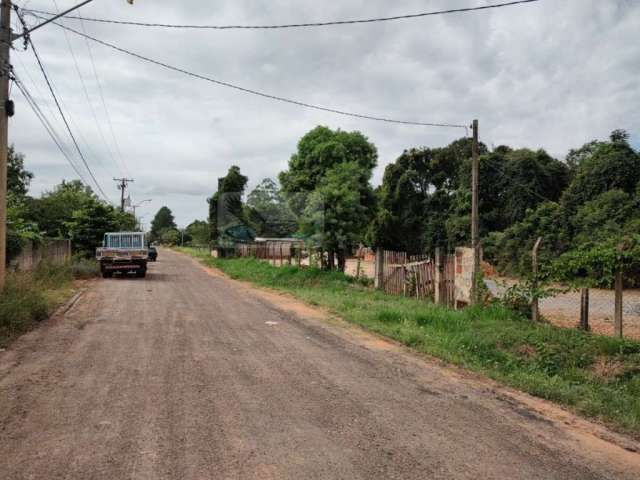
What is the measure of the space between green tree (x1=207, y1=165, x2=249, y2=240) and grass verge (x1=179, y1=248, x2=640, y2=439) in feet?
116

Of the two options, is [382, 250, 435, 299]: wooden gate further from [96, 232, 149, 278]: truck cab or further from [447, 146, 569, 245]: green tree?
[447, 146, 569, 245]: green tree

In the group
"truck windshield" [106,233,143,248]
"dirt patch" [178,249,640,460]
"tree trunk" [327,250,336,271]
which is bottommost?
"dirt patch" [178,249,640,460]

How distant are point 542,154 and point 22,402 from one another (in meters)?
40.9

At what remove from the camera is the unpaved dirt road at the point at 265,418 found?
408 centimetres

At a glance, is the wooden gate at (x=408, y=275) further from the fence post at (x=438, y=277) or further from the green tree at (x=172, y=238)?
the green tree at (x=172, y=238)

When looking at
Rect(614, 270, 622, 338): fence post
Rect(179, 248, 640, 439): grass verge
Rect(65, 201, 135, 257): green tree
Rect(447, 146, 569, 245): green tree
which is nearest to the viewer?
Rect(179, 248, 640, 439): grass verge

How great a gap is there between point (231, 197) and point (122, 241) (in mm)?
22083

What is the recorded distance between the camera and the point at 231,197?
48.7 m

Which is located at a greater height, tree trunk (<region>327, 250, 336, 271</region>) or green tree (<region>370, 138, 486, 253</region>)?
green tree (<region>370, 138, 486, 253</region>)

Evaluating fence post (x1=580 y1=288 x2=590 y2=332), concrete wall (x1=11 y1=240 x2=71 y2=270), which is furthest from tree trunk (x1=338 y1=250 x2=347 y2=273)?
fence post (x1=580 y1=288 x2=590 y2=332)

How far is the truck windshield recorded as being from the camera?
27062 mm

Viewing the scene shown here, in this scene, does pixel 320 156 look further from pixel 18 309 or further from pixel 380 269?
pixel 18 309

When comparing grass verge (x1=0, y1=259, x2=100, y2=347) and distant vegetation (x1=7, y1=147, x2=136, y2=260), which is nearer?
grass verge (x1=0, y1=259, x2=100, y2=347)

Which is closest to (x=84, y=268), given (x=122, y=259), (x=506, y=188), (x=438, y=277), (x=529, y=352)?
(x=122, y=259)
